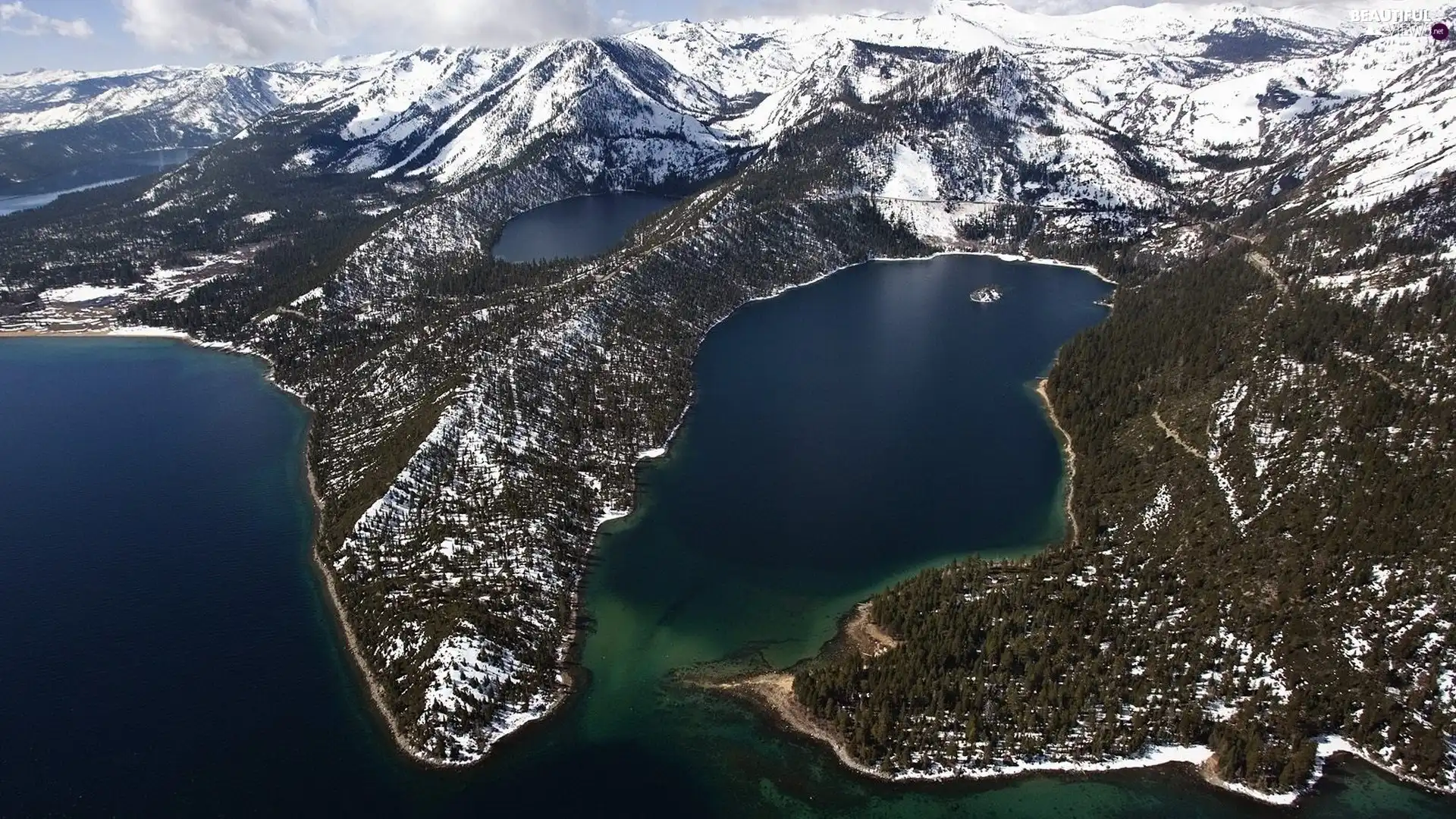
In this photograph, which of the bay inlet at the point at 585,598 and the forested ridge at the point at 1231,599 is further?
the forested ridge at the point at 1231,599

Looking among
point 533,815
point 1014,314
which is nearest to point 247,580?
point 533,815

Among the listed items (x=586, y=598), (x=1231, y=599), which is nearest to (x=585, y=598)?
(x=586, y=598)

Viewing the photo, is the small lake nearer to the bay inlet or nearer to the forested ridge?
the bay inlet

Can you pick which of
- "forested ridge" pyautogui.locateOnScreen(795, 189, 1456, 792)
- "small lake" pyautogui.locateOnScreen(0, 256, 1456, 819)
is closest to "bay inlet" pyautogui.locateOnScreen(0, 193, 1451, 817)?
"small lake" pyautogui.locateOnScreen(0, 256, 1456, 819)

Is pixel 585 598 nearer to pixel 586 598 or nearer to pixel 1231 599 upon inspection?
pixel 586 598

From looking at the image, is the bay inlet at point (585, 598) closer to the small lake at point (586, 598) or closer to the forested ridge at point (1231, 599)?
the small lake at point (586, 598)

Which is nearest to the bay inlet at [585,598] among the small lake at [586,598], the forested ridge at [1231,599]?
→ the small lake at [586,598]

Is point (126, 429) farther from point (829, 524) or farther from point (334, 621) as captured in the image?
point (829, 524)
